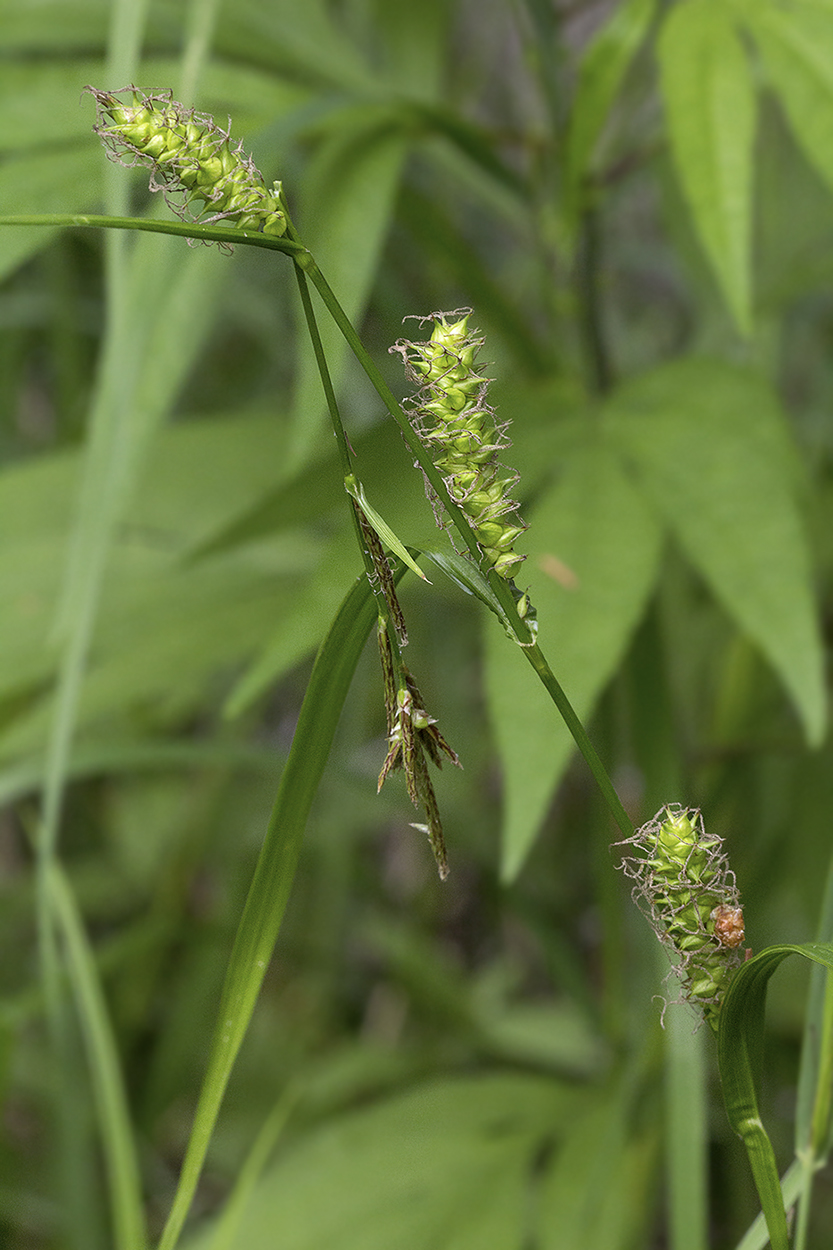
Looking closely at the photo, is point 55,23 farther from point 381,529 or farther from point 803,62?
point 381,529

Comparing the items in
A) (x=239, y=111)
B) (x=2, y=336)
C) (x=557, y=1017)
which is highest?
(x=2, y=336)

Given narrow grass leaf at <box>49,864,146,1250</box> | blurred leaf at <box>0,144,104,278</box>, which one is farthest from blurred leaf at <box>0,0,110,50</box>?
narrow grass leaf at <box>49,864,146,1250</box>

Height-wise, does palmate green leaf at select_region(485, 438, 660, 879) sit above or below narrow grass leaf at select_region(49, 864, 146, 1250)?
above

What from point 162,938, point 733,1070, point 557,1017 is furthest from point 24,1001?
point 733,1070

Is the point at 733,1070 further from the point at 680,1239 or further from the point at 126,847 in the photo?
the point at 126,847

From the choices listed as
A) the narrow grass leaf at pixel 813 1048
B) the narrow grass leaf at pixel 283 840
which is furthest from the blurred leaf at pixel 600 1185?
the narrow grass leaf at pixel 283 840

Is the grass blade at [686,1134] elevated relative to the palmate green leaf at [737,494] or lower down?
lower down

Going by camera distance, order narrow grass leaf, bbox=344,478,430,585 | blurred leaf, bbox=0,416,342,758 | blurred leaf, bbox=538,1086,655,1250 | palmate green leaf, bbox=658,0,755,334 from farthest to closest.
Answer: blurred leaf, bbox=0,416,342,758 < blurred leaf, bbox=538,1086,655,1250 < palmate green leaf, bbox=658,0,755,334 < narrow grass leaf, bbox=344,478,430,585

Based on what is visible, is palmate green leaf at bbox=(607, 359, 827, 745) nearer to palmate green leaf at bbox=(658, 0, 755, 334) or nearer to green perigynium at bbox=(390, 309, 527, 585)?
palmate green leaf at bbox=(658, 0, 755, 334)

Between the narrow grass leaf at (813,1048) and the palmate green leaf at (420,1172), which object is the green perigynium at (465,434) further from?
the palmate green leaf at (420,1172)
